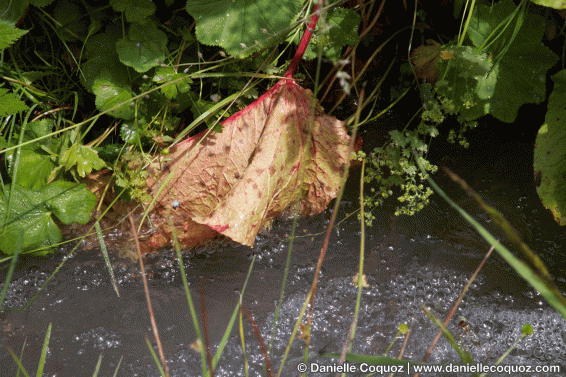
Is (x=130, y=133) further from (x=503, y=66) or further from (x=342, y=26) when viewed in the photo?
(x=503, y=66)

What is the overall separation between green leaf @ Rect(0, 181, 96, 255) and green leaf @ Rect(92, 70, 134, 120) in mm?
283

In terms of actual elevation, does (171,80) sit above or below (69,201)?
above

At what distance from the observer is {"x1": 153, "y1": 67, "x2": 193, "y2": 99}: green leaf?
4.37 feet

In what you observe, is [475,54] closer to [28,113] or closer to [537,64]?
[537,64]

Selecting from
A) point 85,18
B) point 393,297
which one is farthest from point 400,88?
point 85,18

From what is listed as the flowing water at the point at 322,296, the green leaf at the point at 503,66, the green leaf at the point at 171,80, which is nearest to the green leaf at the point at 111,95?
the green leaf at the point at 171,80

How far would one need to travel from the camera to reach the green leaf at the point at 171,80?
1.33m

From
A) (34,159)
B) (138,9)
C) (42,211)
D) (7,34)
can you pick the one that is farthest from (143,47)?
(42,211)

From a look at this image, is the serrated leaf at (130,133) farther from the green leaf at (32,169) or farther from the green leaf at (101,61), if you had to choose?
the green leaf at (32,169)

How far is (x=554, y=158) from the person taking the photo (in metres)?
1.32

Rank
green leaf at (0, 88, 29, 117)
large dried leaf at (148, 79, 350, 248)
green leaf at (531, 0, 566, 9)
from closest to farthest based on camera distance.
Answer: green leaf at (531, 0, 566, 9)
green leaf at (0, 88, 29, 117)
large dried leaf at (148, 79, 350, 248)

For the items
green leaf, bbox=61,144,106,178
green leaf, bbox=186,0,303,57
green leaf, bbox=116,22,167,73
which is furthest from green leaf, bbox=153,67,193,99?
green leaf, bbox=61,144,106,178

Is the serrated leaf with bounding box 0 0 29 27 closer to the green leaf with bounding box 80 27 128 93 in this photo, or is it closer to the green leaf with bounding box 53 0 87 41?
the green leaf with bounding box 53 0 87 41

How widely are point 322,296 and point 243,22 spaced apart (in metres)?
0.93
